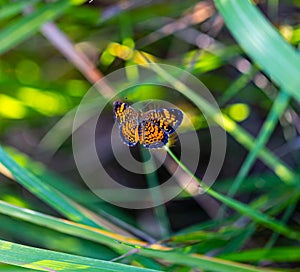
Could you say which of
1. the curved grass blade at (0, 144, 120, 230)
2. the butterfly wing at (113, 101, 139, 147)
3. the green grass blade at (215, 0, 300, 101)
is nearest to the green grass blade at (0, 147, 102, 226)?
the curved grass blade at (0, 144, 120, 230)

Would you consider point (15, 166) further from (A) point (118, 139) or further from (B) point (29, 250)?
(A) point (118, 139)

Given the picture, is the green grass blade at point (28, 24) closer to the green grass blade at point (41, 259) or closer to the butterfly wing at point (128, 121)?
the butterfly wing at point (128, 121)

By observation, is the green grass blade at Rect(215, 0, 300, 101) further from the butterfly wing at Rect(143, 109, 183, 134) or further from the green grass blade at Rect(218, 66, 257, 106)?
the green grass blade at Rect(218, 66, 257, 106)

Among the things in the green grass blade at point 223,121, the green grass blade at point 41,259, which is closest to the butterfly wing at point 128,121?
the green grass blade at point 223,121

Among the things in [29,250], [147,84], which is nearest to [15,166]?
[29,250]

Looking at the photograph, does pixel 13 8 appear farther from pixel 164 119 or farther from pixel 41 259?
pixel 41 259

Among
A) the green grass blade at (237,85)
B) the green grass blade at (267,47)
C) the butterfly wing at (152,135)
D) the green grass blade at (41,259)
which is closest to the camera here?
the green grass blade at (267,47)
